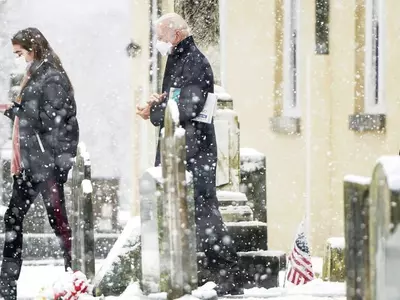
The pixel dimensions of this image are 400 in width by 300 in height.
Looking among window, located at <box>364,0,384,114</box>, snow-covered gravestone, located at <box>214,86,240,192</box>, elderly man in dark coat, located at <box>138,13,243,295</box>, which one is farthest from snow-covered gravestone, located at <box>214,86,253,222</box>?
window, located at <box>364,0,384,114</box>

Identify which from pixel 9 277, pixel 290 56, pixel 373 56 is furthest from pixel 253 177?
pixel 290 56

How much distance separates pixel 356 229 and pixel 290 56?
34.2 feet

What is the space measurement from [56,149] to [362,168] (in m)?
6.15

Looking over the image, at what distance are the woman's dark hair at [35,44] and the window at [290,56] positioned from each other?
691 cm

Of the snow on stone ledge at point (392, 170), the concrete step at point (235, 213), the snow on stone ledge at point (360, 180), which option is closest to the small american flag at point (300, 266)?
the concrete step at point (235, 213)

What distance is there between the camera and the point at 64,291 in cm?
692

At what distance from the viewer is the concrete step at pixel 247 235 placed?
812 centimetres

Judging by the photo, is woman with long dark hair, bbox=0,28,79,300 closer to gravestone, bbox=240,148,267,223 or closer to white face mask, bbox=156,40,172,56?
white face mask, bbox=156,40,172,56

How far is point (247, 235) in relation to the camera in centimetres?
816

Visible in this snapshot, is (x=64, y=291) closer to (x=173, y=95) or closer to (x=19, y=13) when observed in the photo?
(x=173, y=95)

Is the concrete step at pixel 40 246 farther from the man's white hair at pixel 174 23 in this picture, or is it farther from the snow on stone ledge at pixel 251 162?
the man's white hair at pixel 174 23

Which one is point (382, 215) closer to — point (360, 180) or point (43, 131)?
point (360, 180)

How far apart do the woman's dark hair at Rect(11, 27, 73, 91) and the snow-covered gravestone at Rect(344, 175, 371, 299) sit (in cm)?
392

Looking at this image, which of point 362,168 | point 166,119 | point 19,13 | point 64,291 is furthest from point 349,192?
point 19,13
